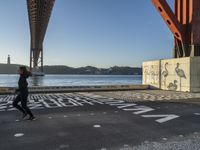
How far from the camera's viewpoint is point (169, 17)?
24.5m

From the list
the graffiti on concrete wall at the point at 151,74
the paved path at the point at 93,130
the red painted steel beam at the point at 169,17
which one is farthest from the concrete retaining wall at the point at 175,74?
the paved path at the point at 93,130

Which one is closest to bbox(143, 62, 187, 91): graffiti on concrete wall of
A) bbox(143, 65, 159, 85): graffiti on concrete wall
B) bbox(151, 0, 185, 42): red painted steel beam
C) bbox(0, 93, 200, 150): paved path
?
bbox(143, 65, 159, 85): graffiti on concrete wall

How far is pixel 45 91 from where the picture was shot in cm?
2234

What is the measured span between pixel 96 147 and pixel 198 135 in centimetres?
290

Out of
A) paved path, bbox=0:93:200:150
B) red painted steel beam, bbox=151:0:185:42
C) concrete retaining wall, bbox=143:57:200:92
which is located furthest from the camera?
red painted steel beam, bbox=151:0:185:42

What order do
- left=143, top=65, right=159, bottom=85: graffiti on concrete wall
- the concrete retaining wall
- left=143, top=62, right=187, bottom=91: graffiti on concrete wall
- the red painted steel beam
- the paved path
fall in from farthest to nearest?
left=143, top=65, right=159, bottom=85: graffiti on concrete wall, left=143, top=62, right=187, bottom=91: graffiti on concrete wall, the red painted steel beam, the concrete retaining wall, the paved path

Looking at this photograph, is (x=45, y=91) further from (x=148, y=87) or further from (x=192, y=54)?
(x=192, y=54)

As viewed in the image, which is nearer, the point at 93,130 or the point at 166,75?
the point at 93,130

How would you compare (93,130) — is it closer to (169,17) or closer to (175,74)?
(175,74)

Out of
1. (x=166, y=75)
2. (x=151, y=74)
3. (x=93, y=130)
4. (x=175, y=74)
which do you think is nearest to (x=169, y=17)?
(x=175, y=74)

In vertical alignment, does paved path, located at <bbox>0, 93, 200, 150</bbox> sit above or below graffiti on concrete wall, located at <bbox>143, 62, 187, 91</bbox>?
below

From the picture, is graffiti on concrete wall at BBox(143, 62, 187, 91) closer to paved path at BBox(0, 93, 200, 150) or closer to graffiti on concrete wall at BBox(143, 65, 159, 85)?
graffiti on concrete wall at BBox(143, 65, 159, 85)

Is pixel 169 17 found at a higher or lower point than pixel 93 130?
higher

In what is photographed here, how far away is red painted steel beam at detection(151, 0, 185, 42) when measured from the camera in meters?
24.3
